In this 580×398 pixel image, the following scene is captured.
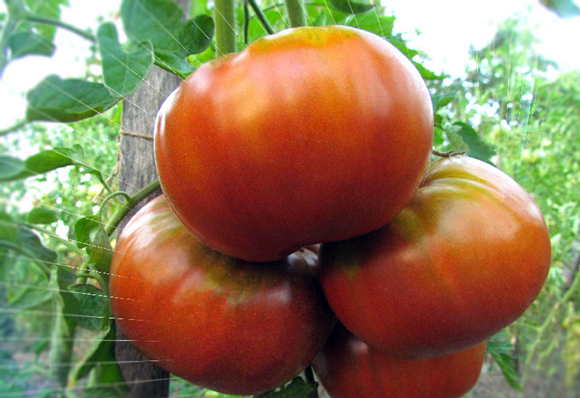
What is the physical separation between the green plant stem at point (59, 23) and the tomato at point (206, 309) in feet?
0.85

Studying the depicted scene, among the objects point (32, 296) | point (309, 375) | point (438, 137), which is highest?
point (32, 296)

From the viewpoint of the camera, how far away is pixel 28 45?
15 cm

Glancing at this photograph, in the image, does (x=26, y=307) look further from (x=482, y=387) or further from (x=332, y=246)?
(x=482, y=387)

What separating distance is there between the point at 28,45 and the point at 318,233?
23cm

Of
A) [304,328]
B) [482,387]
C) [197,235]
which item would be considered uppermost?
[197,235]

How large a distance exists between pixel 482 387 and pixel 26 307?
2191mm

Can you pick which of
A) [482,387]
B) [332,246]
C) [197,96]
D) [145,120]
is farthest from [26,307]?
[482,387]

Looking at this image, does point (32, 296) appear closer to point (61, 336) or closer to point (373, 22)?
point (61, 336)

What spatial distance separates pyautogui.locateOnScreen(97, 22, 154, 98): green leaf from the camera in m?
0.16

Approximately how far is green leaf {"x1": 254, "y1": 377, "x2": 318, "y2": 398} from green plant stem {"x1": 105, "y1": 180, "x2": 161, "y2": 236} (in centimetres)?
24

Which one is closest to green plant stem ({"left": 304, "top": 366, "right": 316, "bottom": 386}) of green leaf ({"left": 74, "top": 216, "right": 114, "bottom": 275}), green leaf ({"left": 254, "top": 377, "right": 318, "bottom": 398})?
green leaf ({"left": 254, "top": 377, "right": 318, "bottom": 398})

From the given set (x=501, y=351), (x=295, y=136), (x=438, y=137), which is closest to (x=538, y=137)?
(x=438, y=137)

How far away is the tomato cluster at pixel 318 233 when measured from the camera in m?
0.28

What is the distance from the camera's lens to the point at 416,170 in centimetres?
33
